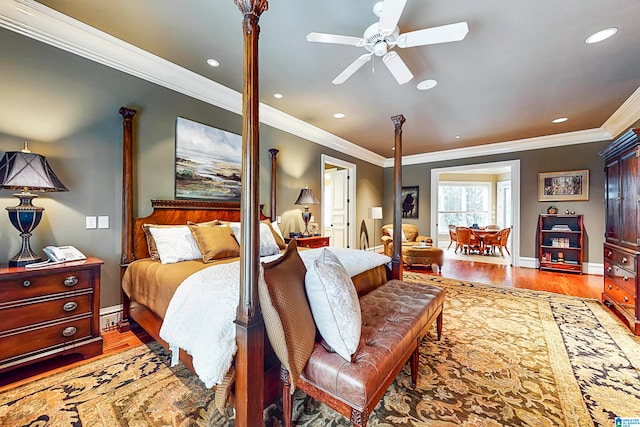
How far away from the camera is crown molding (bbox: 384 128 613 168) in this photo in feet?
16.1

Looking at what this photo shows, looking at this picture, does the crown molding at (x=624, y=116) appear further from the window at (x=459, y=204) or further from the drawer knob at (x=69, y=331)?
the drawer knob at (x=69, y=331)

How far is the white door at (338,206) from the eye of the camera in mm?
6176

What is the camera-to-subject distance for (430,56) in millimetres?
2617

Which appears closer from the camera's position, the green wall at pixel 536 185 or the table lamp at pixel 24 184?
the table lamp at pixel 24 184

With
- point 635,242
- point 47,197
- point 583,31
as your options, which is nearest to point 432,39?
point 583,31

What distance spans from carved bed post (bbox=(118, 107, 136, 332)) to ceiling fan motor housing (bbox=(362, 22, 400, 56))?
225 cm

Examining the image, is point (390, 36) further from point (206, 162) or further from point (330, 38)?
point (206, 162)

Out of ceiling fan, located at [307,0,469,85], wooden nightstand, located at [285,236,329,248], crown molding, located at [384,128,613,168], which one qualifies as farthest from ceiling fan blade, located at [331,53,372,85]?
crown molding, located at [384,128,613,168]

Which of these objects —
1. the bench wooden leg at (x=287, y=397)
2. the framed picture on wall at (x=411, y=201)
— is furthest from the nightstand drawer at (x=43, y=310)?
the framed picture on wall at (x=411, y=201)

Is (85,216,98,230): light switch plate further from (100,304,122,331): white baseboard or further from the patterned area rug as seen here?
the patterned area rug

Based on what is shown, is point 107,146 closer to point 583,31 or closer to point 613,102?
point 583,31

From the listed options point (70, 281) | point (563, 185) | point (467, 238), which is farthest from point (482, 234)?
point (70, 281)

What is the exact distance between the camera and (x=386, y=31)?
6.36 feet

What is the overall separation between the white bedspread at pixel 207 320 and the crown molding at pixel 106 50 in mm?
2288
